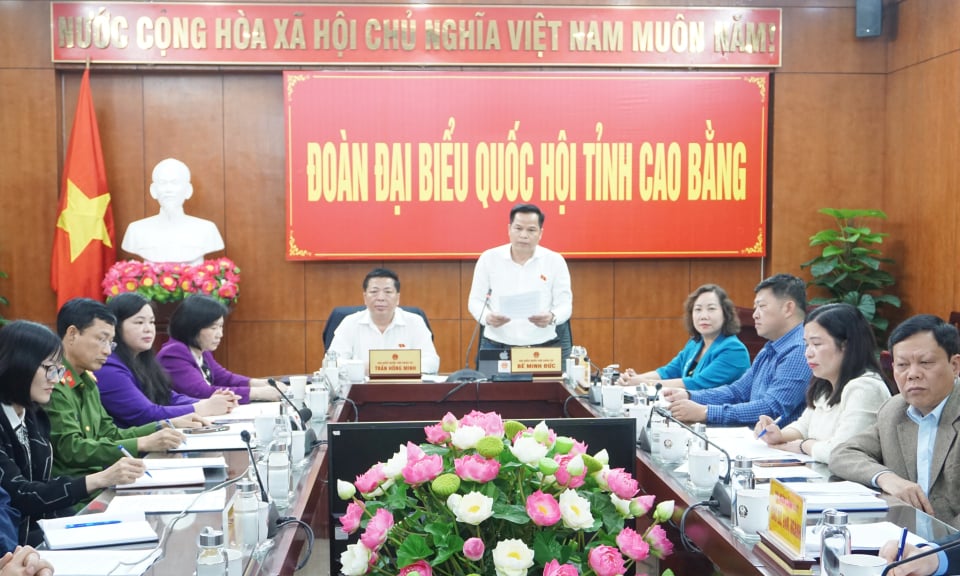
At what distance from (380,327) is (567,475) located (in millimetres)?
3177

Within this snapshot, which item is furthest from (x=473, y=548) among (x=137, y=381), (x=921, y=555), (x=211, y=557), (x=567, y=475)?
(x=137, y=381)

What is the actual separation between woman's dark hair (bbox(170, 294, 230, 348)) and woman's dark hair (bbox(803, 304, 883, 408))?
2.35 meters

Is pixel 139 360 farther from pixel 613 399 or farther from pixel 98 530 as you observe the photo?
pixel 613 399

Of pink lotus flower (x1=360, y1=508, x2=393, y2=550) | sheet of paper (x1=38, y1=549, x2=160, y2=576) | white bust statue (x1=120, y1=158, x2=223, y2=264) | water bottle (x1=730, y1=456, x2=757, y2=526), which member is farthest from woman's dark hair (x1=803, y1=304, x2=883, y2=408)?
white bust statue (x1=120, y1=158, x2=223, y2=264)

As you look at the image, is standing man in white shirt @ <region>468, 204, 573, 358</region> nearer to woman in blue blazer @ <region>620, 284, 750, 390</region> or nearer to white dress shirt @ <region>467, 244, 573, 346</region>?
white dress shirt @ <region>467, 244, 573, 346</region>

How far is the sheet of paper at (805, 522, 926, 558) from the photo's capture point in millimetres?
1642

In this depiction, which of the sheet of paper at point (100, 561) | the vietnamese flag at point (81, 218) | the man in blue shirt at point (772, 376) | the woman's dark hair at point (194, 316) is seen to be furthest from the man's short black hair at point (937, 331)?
the vietnamese flag at point (81, 218)

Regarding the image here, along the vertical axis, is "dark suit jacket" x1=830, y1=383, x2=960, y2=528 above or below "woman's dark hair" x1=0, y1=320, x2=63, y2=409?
below

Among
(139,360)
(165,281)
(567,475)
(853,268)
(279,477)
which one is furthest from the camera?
(853,268)

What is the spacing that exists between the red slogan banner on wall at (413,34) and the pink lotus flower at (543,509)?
4.85m

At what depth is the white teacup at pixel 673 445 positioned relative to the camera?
7.73 feet

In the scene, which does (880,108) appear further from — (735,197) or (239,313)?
(239,313)

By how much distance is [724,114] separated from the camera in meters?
5.87

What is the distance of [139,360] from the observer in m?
3.38
